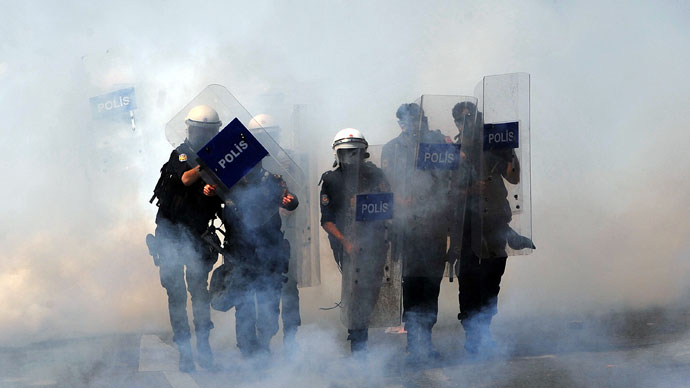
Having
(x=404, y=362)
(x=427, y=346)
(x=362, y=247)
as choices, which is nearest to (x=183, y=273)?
(x=362, y=247)

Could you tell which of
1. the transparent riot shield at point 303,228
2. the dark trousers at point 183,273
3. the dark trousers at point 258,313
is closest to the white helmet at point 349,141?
the transparent riot shield at point 303,228

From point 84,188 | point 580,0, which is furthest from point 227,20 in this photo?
point 580,0

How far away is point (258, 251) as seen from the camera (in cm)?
850

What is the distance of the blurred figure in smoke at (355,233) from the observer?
8.04 m

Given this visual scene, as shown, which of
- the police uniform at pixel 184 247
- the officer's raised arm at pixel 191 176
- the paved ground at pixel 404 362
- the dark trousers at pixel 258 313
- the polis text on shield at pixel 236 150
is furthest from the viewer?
the dark trousers at pixel 258 313

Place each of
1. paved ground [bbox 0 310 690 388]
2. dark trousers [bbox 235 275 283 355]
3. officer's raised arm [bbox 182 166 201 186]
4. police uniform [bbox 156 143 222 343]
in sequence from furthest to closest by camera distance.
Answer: dark trousers [bbox 235 275 283 355], police uniform [bbox 156 143 222 343], officer's raised arm [bbox 182 166 201 186], paved ground [bbox 0 310 690 388]

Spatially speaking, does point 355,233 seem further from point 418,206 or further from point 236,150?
point 236,150

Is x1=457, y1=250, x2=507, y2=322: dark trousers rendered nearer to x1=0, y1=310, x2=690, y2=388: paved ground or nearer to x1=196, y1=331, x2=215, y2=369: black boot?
x1=0, y1=310, x2=690, y2=388: paved ground

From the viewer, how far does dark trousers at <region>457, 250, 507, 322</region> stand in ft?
29.2

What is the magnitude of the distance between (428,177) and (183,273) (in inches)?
74.9

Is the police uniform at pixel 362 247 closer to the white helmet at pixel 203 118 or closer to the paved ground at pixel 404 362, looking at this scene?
the paved ground at pixel 404 362

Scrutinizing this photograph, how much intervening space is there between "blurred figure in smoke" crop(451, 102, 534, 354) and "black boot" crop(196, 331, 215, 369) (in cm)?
187

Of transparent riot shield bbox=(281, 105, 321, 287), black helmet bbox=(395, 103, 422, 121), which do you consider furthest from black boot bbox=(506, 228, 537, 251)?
transparent riot shield bbox=(281, 105, 321, 287)

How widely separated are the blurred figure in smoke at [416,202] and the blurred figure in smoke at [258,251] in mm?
749
